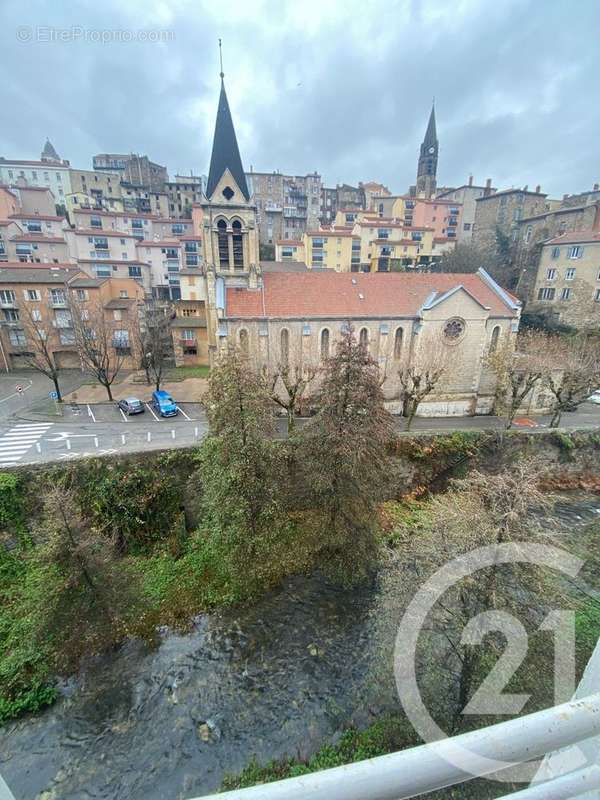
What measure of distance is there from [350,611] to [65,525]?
11.6 metres

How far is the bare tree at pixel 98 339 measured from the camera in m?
31.1

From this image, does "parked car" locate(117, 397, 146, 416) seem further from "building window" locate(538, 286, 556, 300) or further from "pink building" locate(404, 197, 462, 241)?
"pink building" locate(404, 197, 462, 241)

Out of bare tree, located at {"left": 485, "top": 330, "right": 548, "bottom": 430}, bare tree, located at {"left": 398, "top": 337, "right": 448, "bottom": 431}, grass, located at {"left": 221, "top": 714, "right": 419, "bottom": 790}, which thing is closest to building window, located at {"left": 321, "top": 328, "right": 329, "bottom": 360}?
bare tree, located at {"left": 398, "top": 337, "right": 448, "bottom": 431}

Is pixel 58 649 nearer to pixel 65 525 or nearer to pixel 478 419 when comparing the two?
pixel 65 525

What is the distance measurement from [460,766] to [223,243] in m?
32.8

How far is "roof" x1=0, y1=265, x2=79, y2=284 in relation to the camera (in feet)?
126

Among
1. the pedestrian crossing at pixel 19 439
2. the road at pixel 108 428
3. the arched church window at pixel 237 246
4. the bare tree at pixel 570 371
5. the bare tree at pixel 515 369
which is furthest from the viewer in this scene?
the arched church window at pixel 237 246

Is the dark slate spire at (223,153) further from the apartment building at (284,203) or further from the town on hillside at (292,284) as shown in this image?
the apartment building at (284,203)

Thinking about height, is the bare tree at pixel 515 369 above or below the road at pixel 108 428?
above

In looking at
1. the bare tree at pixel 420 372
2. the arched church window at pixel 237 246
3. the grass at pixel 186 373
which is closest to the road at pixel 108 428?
the bare tree at pixel 420 372

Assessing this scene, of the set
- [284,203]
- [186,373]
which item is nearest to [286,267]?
[186,373]

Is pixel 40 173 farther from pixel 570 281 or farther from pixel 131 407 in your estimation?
pixel 570 281

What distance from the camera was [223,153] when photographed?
93.1ft

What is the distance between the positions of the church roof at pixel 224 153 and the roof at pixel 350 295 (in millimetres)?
7746
